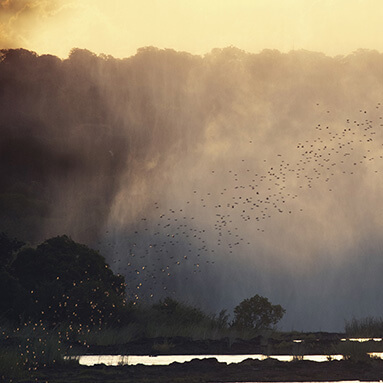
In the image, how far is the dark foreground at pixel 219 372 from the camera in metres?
15.9

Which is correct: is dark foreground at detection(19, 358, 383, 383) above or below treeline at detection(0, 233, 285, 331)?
below

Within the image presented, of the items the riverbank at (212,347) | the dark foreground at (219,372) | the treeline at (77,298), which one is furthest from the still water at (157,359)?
the treeline at (77,298)

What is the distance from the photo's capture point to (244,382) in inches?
607

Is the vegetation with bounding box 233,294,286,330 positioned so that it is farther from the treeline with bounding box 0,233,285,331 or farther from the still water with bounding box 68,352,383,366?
the still water with bounding box 68,352,383,366

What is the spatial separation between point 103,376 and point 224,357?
610 cm

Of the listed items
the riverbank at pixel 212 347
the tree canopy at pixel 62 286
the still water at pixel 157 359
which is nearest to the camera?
the still water at pixel 157 359

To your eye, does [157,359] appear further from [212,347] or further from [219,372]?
[219,372]

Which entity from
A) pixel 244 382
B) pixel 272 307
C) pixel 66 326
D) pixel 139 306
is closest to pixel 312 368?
pixel 244 382

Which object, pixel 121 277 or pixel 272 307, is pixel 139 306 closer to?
pixel 121 277

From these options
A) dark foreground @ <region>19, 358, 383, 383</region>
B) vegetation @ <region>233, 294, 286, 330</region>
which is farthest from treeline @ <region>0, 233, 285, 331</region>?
dark foreground @ <region>19, 358, 383, 383</region>

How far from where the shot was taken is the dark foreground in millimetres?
15883

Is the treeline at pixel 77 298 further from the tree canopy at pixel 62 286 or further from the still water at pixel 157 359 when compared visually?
the still water at pixel 157 359

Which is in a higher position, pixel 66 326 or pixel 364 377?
pixel 66 326

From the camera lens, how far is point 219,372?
672 inches
